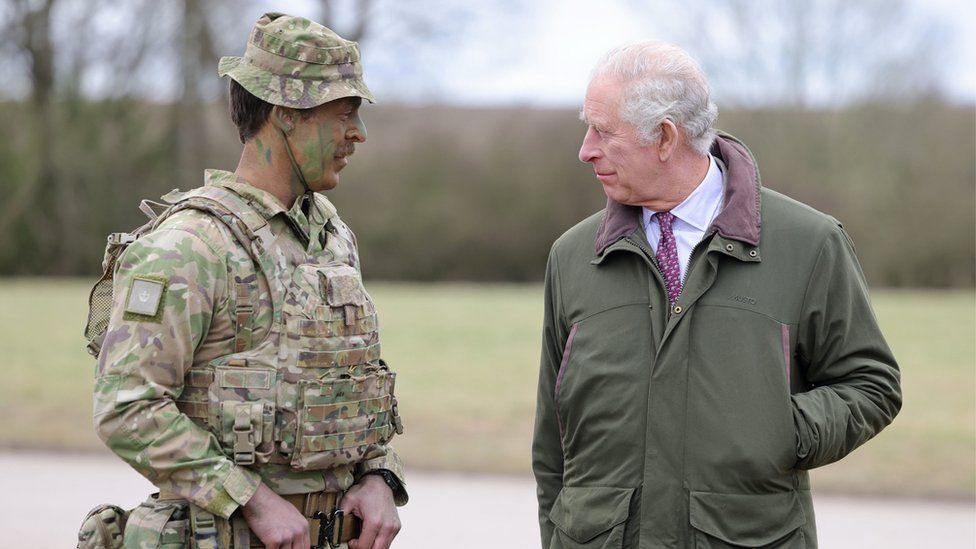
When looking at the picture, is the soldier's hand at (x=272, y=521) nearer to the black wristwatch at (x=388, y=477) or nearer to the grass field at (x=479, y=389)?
the black wristwatch at (x=388, y=477)

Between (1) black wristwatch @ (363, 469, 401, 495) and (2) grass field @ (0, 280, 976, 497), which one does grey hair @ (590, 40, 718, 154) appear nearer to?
(1) black wristwatch @ (363, 469, 401, 495)

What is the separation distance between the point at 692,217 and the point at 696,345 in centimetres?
37

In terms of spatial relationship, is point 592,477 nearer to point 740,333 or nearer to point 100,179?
point 740,333

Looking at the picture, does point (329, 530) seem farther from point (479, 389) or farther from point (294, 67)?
point (479, 389)

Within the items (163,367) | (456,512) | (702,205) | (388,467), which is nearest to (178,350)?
(163,367)

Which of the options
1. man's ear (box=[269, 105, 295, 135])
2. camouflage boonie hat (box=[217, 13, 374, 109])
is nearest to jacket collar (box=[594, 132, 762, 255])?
camouflage boonie hat (box=[217, 13, 374, 109])

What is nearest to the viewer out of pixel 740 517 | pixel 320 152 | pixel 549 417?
pixel 740 517

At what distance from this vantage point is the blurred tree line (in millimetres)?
27656

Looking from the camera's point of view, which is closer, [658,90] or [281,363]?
[281,363]

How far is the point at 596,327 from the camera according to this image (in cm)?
309

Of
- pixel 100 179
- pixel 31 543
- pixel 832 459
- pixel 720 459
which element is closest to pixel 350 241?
pixel 720 459

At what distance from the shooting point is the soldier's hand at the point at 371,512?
3023 mm

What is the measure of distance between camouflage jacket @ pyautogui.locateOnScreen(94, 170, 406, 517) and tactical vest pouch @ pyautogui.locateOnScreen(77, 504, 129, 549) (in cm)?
20

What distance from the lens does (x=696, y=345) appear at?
9.68 feet
